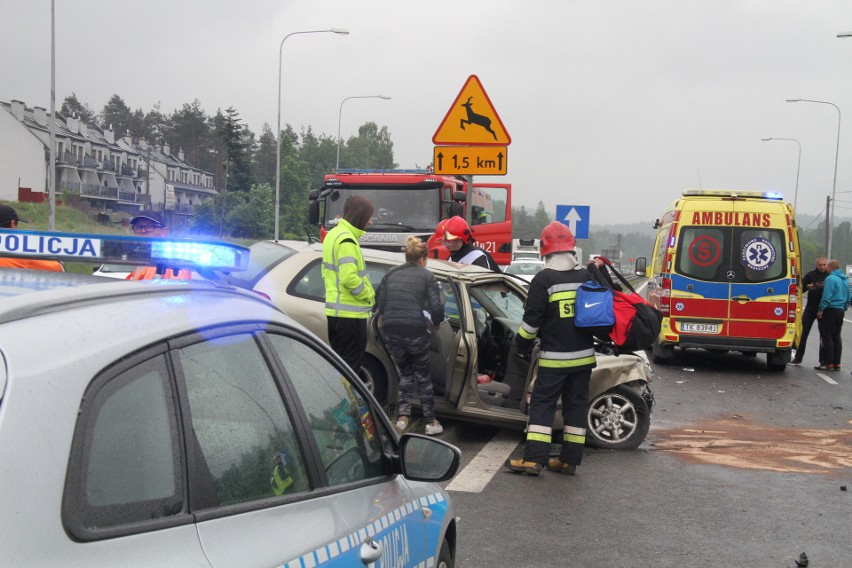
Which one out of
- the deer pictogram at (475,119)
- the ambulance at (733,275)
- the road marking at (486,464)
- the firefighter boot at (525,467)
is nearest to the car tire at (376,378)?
the road marking at (486,464)

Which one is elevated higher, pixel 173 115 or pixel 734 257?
pixel 173 115

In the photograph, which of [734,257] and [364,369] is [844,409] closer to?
[734,257]

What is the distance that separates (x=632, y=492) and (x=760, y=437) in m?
3.00

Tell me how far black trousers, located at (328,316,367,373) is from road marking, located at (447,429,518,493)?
1269mm

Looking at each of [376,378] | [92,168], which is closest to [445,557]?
[376,378]

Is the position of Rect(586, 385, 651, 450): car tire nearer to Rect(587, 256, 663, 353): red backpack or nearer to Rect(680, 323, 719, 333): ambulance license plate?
Rect(587, 256, 663, 353): red backpack

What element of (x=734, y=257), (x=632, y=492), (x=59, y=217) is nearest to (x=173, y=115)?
(x=59, y=217)

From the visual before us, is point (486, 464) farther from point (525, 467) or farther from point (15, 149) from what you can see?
point (15, 149)

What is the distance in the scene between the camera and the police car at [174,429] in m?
1.52

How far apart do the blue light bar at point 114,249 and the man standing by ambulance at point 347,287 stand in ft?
16.0

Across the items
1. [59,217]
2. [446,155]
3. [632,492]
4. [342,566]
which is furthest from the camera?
[59,217]

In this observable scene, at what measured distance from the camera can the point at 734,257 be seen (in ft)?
48.2

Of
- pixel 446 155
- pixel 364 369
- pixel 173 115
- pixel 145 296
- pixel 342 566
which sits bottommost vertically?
pixel 364 369

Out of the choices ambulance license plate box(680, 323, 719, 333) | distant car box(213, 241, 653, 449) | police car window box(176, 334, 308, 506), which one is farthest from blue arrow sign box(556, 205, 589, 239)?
police car window box(176, 334, 308, 506)
